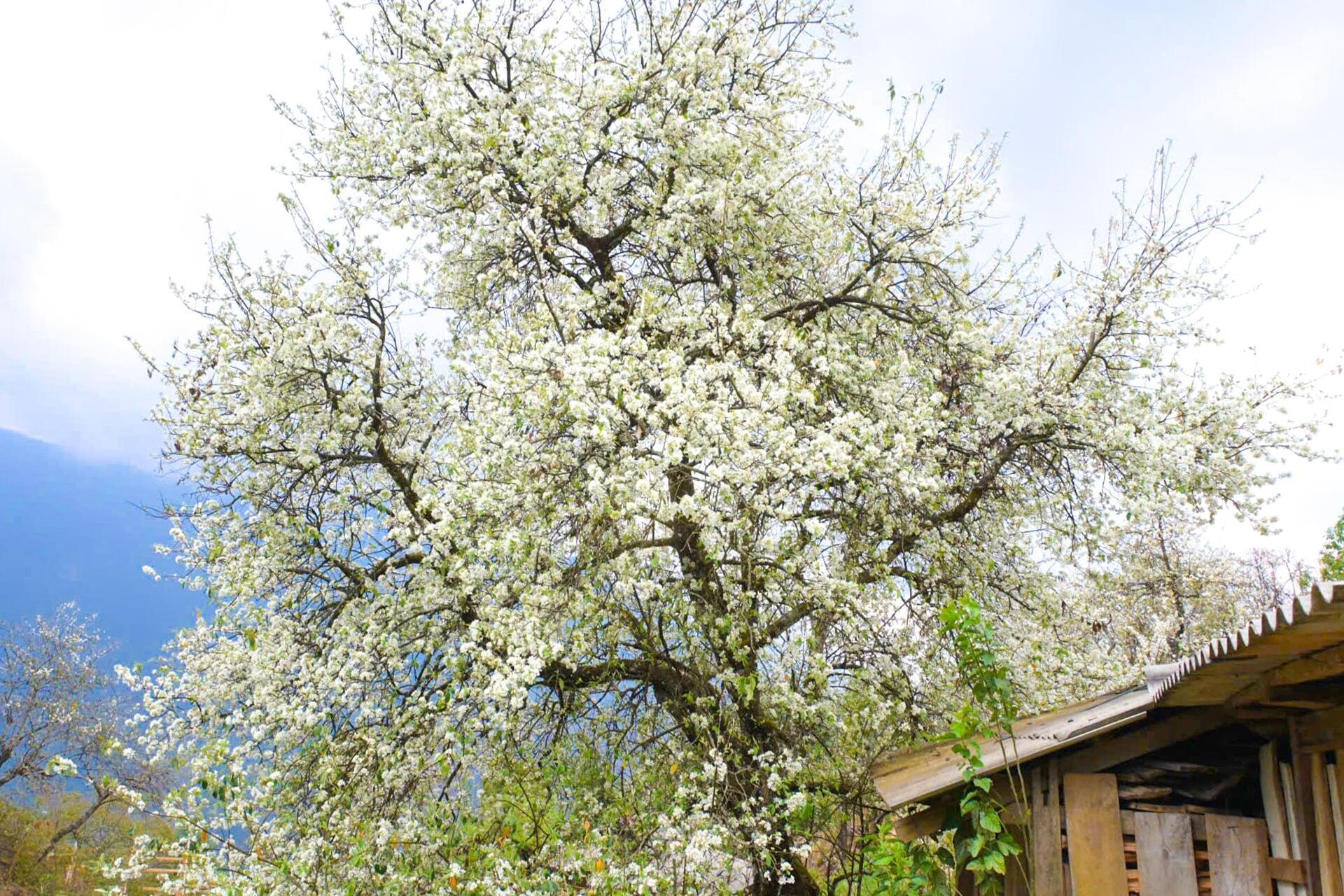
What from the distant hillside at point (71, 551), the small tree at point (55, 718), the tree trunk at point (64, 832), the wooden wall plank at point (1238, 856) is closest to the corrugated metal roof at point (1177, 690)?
the wooden wall plank at point (1238, 856)

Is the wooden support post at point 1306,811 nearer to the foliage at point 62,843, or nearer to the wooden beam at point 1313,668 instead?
the wooden beam at point 1313,668

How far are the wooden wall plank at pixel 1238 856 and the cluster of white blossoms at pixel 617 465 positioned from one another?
264cm

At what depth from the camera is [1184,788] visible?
4.65 metres

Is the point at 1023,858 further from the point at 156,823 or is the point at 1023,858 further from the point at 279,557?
the point at 156,823

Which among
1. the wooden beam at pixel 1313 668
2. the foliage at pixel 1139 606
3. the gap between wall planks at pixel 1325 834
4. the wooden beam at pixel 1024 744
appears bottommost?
the gap between wall planks at pixel 1325 834

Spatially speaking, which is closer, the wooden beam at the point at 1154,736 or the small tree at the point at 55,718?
the wooden beam at the point at 1154,736

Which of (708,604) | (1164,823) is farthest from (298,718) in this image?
(1164,823)

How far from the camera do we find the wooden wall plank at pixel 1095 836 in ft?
14.8

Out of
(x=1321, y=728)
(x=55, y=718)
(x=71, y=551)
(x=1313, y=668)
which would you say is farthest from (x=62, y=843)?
(x=71, y=551)

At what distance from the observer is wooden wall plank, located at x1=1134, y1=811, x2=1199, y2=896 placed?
4.38 meters

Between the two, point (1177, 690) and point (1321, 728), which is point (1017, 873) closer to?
point (1177, 690)

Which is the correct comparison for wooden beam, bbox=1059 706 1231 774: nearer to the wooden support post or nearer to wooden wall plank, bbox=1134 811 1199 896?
wooden wall plank, bbox=1134 811 1199 896

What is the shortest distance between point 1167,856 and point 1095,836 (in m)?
0.33

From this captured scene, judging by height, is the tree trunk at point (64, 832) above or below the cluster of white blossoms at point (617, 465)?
below
